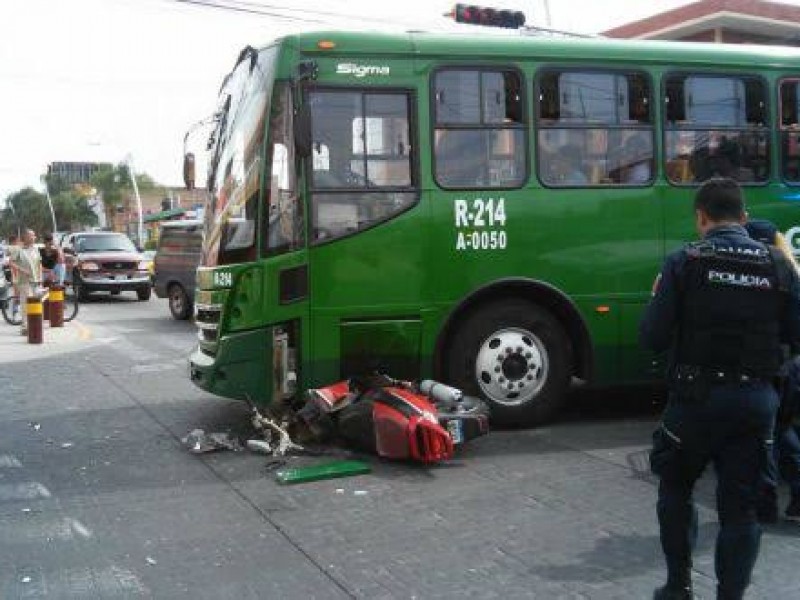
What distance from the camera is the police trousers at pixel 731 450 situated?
3750 mm

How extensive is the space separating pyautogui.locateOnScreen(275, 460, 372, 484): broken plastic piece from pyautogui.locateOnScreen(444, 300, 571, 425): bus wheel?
4.47 ft

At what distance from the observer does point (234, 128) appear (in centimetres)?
789

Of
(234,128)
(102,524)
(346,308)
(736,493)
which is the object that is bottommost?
(102,524)

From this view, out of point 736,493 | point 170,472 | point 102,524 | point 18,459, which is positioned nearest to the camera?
point 736,493

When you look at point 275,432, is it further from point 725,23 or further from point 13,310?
point 725,23

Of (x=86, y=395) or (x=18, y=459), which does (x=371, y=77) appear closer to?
(x=18, y=459)

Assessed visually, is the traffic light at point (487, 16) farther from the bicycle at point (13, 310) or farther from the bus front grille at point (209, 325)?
the bus front grille at point (209, 325)

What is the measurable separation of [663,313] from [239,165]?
4.67 metres

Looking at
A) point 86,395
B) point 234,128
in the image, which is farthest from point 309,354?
point 86,395

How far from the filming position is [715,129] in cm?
836

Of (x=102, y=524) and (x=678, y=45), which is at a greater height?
(x=678, y=45)

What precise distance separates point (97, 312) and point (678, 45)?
16180 mm

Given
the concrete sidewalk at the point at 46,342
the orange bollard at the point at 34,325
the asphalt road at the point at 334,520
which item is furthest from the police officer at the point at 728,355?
the orange bollard at the point at 34,325

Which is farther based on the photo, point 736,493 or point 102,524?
point 102,524
